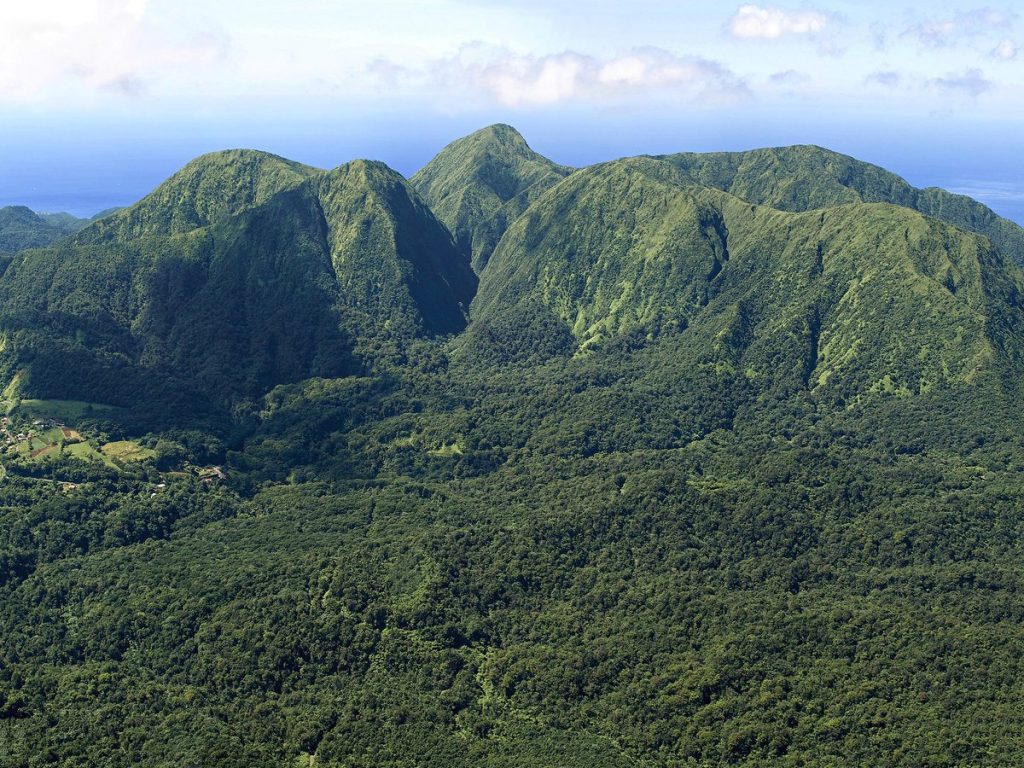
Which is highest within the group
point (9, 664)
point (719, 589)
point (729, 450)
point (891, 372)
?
point (891, 372)

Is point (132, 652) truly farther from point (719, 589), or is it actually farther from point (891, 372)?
point (891, 372)

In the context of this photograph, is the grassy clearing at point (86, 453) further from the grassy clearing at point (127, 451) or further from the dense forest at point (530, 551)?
the grassy clearing at point (127, 451)

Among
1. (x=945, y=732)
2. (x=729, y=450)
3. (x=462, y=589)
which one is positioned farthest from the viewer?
(x=729, y=450)

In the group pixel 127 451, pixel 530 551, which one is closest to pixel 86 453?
pixel 127 451

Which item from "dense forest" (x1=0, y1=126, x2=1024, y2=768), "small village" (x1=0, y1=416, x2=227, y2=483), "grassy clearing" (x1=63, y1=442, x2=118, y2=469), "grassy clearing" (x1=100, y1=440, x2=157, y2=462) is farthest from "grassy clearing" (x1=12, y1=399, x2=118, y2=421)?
"grassy clearing" (x1=100, y1=440, x2=157, y2=462)

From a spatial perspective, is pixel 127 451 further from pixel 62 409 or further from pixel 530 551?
pixel 530 551

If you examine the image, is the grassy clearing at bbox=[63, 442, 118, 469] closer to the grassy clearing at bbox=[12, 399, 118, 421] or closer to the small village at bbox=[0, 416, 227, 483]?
the small village at bbox=[0, 416, 227, 483]

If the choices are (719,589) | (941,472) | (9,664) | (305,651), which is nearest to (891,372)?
(941,472)

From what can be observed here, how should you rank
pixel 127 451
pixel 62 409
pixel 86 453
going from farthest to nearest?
pixel 62 409 → pixel 127 451 → pixel 86 453

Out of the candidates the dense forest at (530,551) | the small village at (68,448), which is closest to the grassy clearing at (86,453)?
the small village at (68,448)
